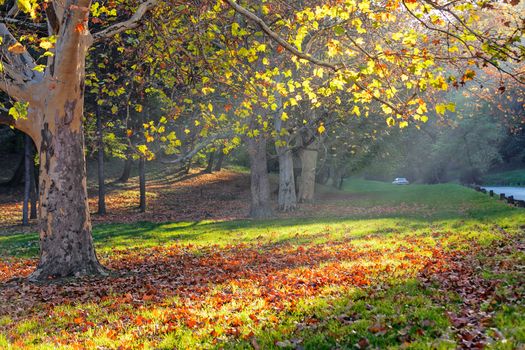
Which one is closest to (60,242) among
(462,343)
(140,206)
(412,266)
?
(412,266)

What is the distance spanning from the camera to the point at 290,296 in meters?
8.19

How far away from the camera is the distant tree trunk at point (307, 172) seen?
37438 millimetres

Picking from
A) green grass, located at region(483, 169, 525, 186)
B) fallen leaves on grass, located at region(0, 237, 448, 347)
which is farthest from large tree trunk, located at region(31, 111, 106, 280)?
green grass, located at region(483, 169, 525, 186)

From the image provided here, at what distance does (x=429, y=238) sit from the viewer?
51.8 feet

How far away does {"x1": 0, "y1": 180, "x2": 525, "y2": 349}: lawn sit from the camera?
5992 mm

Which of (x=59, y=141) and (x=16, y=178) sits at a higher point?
(x=59, y=141)

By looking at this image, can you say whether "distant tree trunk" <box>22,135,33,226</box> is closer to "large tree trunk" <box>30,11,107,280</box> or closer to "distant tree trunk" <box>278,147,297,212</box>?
"distant tree trunk" <box>278,147,297,212</box>

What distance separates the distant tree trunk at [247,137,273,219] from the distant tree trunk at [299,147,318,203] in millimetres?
9645

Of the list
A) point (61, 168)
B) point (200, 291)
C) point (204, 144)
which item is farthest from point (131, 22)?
point (204, 144)

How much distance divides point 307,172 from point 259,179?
1083 cm

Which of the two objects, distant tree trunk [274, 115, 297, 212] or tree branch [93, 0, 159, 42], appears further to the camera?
distant tree trunk [274, 115, 297, 212]

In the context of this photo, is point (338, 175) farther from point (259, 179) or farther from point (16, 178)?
point (16, 178)

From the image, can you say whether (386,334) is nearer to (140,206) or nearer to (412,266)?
(412,266)

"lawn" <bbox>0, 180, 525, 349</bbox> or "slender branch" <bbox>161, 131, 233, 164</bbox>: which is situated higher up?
"slender branch" <bbox>161, 131, 233, 164</bbox>
